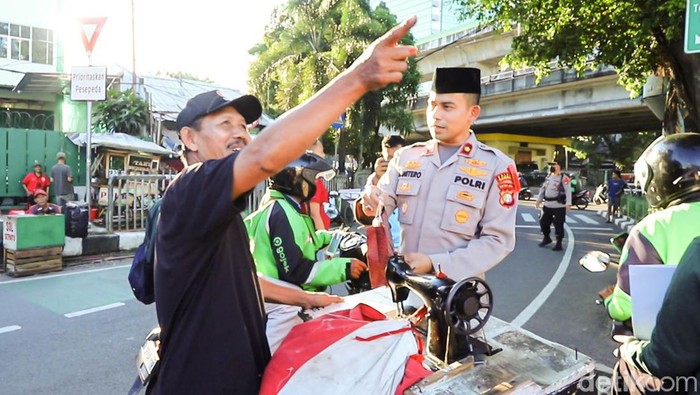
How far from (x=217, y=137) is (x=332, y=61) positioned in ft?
62.8

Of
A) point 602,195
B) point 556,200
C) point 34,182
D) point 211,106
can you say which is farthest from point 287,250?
point 602,195

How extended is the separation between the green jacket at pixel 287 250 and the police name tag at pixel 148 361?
0.85 m

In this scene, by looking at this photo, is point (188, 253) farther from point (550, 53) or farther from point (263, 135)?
point (550, 53)

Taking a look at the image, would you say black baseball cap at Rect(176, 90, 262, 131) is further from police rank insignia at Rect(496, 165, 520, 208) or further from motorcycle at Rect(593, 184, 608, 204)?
motorcycle at Rect(593, 184, 608, 204)

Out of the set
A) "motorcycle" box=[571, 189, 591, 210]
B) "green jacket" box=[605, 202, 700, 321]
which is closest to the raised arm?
"green jacket" box=[605, 202, 700, 321]

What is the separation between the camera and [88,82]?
902 cm

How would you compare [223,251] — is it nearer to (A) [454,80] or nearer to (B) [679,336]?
(B) [679,336]

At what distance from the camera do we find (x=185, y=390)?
4.78ft

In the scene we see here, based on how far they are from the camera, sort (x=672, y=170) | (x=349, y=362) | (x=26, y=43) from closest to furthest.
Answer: (x=349, y=362)
(x=672, y=170)
(x=26, y=43)

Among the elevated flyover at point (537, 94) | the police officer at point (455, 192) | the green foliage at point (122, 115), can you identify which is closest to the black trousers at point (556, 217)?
the police officer at point (455, 192)

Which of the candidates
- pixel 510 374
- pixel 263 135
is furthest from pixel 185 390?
pixel 510 374

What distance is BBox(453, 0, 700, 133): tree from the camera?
8.69 metres

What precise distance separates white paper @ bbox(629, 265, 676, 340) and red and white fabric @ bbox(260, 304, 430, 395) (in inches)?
34.1

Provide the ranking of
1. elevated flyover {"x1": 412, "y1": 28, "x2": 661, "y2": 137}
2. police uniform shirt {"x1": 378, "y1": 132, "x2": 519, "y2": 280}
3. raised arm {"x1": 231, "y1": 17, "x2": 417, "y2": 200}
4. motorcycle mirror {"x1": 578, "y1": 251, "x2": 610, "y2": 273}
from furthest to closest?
1. elevated flyover {"x1": 412, "y1": 28, "x2": 661, "y2": 137}
2. motorcycle mirror {"x1": 578, "y1": 251, "x2": 610, "y2": 273}
3. police uniform shirt {"x1": 378, "y1": 132, "x2": 519, "y2": 280}
4. raised arm {"x1": 231, "y1": 17, "x2": 417, "y2": 200}
